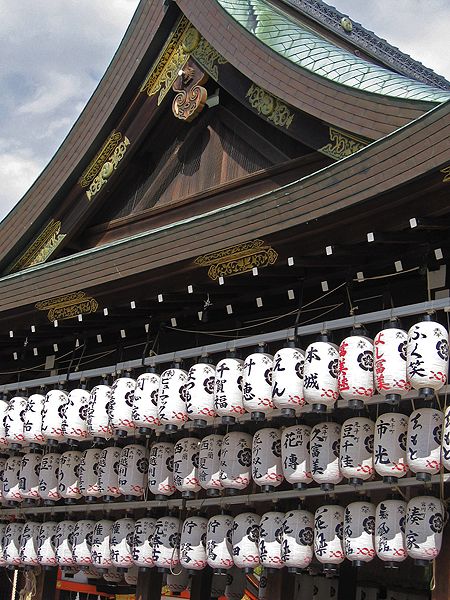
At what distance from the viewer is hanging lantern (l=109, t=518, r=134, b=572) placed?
11219mm

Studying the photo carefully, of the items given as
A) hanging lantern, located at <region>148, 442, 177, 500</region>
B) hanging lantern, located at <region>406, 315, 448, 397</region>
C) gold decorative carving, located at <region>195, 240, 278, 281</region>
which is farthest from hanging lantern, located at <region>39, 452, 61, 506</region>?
hanging lantern, located at <region>406, 315, 448, 397</region>

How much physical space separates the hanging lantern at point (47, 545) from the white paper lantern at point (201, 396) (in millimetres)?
3315

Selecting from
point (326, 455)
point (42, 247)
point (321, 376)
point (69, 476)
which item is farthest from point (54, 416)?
point (321, 376)

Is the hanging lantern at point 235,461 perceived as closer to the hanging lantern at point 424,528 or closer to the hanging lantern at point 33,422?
the hanging lantern at point 424,528

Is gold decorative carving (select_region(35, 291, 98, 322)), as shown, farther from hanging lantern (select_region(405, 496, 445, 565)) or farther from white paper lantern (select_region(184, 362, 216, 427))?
hanging lantern (select_region(405, 496, 445, 565))

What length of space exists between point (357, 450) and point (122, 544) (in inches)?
148

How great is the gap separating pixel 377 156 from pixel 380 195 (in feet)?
1.16

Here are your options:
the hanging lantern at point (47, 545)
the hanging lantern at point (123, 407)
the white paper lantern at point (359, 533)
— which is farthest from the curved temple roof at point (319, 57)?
the hanging lantern at point (47, 545)

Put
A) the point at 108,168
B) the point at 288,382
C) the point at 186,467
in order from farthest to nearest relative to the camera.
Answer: the point at 108,168
the point at 186,467
the point at 288,382

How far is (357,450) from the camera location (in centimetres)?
877

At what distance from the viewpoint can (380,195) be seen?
326 inches

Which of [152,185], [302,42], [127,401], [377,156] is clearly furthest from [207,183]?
[377,156]

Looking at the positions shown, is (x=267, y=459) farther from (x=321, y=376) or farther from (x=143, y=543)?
(x=143, y=543)

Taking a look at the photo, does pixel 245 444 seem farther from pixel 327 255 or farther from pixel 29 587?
pixel 29 587
